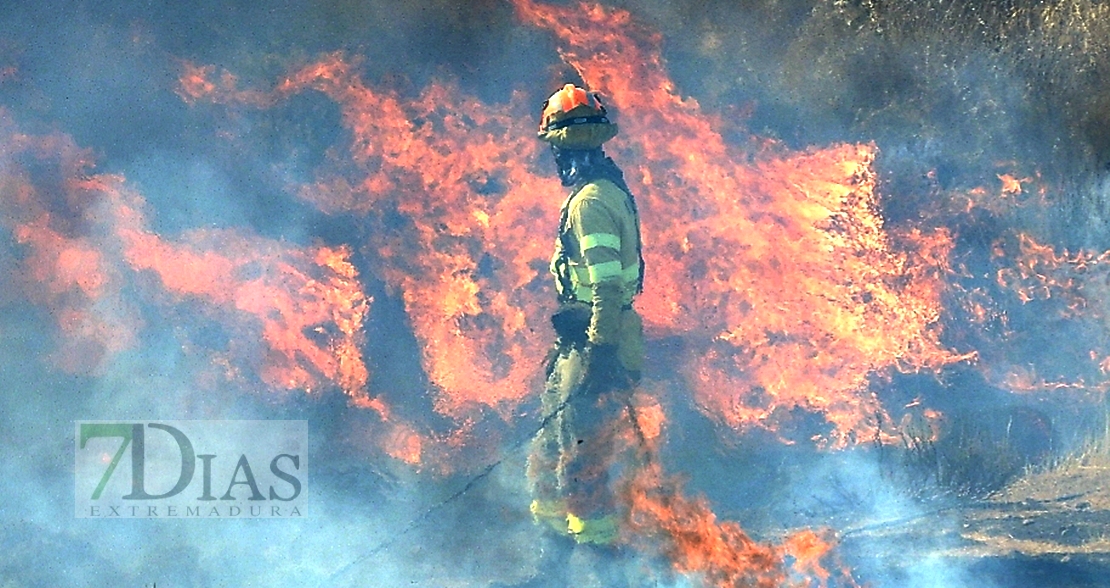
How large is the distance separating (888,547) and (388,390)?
3276 mm

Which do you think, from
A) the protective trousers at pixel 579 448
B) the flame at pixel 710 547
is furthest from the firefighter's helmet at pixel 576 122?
the flame at pixel 710 547

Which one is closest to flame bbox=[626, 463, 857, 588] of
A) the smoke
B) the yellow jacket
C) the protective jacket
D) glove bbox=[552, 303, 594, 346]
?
the smoke

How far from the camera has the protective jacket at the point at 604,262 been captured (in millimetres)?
7820

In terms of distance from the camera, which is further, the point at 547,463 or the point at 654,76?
the point at 654,76

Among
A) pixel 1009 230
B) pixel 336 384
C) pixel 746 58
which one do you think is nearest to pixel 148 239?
pixel 336 384

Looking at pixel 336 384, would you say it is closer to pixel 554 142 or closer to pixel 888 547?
pixel 554 142

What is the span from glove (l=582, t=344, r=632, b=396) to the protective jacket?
53 mm

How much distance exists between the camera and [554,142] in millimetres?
8219

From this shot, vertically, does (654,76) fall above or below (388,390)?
above

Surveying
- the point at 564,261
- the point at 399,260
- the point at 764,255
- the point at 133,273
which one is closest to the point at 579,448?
the point at 564,261

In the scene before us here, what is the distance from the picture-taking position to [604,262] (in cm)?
780
